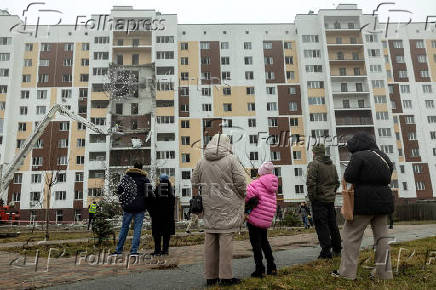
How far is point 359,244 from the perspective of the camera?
4816 mm

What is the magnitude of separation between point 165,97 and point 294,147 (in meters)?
20.1

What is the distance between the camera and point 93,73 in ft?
173

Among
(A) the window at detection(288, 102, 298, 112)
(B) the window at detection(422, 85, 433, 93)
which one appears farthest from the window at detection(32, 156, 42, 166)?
(B) the window at detection(422, 85, 433, 93)

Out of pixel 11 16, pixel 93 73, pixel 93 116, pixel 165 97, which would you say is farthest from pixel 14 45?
pixel 165 97

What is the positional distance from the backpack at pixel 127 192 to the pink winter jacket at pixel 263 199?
3.24 meters

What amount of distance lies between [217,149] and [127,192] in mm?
3499

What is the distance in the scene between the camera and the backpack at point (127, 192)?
7754mm

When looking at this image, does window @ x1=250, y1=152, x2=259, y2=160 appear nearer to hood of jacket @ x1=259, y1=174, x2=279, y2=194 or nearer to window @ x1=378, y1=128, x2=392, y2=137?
window @ x1=378, y1=128, x2=392, y2=137

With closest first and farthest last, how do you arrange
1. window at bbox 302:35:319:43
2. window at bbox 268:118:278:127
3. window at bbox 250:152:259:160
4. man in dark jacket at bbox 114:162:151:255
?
man in dark jacket at bbox 114:162:151:255, window at bbox 250:152:259:160, window at bbox 268:118:278:127, window at bbox 302:35:319:43

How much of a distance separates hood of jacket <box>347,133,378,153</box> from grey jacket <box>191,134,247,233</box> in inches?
63.5

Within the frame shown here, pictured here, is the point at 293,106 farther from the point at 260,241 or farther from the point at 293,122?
the point at 260,241

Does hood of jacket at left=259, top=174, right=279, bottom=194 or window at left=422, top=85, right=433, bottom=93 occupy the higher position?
window at left=422, top=85, right=433, bottom=93

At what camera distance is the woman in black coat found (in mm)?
8094

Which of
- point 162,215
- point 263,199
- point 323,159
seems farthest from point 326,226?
point 162,215
